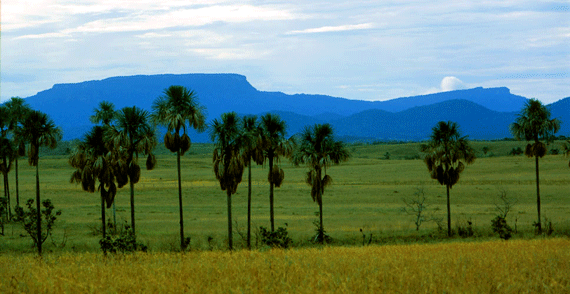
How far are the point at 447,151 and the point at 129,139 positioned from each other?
83.6 ft

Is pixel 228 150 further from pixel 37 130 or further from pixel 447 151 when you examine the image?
pixel 447 151

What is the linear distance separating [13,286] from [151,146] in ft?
80.2

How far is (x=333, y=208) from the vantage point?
60.7 m

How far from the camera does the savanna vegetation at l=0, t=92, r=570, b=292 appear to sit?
11641mm

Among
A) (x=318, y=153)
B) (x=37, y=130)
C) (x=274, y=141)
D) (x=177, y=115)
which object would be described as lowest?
(x=318, y=153)

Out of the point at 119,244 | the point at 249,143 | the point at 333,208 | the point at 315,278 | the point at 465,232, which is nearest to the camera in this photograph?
the point at 315,278

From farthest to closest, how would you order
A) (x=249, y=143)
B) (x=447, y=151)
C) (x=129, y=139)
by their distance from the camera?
(x=447, y=151)
(x=129, y=139)
(x=249, y=143)

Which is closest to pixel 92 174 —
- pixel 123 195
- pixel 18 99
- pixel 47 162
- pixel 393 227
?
pixel 18 99

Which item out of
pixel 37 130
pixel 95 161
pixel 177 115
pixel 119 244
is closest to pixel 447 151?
pixel 177 115

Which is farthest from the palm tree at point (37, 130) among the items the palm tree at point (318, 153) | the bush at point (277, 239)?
the palm tree at point (318, 153)

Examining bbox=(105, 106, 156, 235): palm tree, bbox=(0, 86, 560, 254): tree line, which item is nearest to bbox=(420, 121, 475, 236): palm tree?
bbox=(0, 86, 560, 254): tree line

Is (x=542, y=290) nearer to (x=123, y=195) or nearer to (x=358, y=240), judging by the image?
(x=358, y=240)

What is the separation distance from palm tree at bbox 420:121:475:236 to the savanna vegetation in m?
0.11

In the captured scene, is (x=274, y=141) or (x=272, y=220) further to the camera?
(x=274, y=141)
